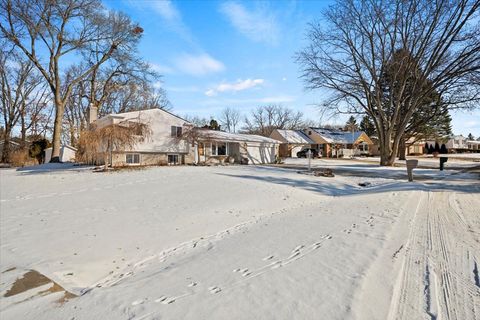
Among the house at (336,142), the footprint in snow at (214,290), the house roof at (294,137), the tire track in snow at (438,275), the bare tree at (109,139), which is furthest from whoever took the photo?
the house at (336,142)

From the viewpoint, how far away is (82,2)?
78.0ft

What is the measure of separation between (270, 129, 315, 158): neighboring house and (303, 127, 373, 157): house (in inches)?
60.1

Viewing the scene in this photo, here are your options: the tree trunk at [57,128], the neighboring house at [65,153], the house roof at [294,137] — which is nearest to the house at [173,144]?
the tree trunk at [57,128]

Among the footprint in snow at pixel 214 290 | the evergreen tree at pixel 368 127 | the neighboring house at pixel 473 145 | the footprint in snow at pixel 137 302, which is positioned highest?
the evergreen tree at pixel 368 127

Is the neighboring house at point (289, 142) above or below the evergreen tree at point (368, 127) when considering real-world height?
below

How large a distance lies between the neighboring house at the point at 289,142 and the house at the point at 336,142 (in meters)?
1.53

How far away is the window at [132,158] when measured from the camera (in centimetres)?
2090

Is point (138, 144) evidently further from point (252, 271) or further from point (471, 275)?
point (471, 275)

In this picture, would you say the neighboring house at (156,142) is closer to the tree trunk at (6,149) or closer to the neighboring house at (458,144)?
the tree trunk at (6,149)

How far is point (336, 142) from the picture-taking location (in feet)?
147

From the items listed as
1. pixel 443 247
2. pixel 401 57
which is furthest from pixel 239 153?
pixel 443 247

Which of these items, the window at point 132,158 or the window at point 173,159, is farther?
the window at point 173,159

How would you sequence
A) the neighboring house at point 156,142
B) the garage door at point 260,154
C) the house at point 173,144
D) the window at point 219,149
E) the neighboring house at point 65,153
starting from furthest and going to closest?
the garage door at point 260,154 → the neighboring house at point 65,153 → the window at point 219,149 → the house at point 173,144 → the neighboring house at point 156,142

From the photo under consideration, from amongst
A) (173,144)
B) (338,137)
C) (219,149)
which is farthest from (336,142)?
(173,144)
